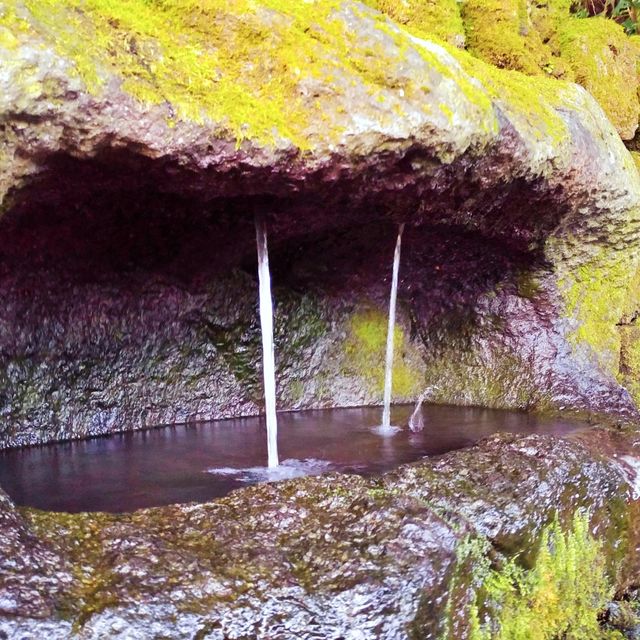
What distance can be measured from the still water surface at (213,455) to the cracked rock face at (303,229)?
0.36 meters

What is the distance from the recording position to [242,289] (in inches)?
219

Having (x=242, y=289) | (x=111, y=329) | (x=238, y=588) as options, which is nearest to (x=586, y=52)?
(x=242, y=289)

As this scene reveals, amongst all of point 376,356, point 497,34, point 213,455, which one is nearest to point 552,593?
point 213,455

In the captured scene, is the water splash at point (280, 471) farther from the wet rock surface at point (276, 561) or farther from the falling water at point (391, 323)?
the falling water at point (391, 323)

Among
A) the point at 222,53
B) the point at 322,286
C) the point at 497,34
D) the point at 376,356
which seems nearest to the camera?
the point at 222,53

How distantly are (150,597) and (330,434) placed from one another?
2.79 metres

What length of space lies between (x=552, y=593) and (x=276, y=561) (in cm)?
145

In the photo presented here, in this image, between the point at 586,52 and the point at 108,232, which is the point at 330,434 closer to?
the point at 108,232

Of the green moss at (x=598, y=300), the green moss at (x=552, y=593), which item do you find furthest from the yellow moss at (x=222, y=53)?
the green moss at (x=598, y=300)

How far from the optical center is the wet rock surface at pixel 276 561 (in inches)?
87.6

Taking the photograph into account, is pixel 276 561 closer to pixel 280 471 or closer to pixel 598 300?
pixel 280 471

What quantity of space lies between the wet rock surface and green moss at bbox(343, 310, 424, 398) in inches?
121

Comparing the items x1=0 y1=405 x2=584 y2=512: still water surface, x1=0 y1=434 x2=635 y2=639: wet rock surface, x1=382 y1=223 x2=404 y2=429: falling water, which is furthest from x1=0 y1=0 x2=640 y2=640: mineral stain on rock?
x1=0 y1=405 x2=584 y2=512: still water surface

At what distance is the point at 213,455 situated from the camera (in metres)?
4.37
